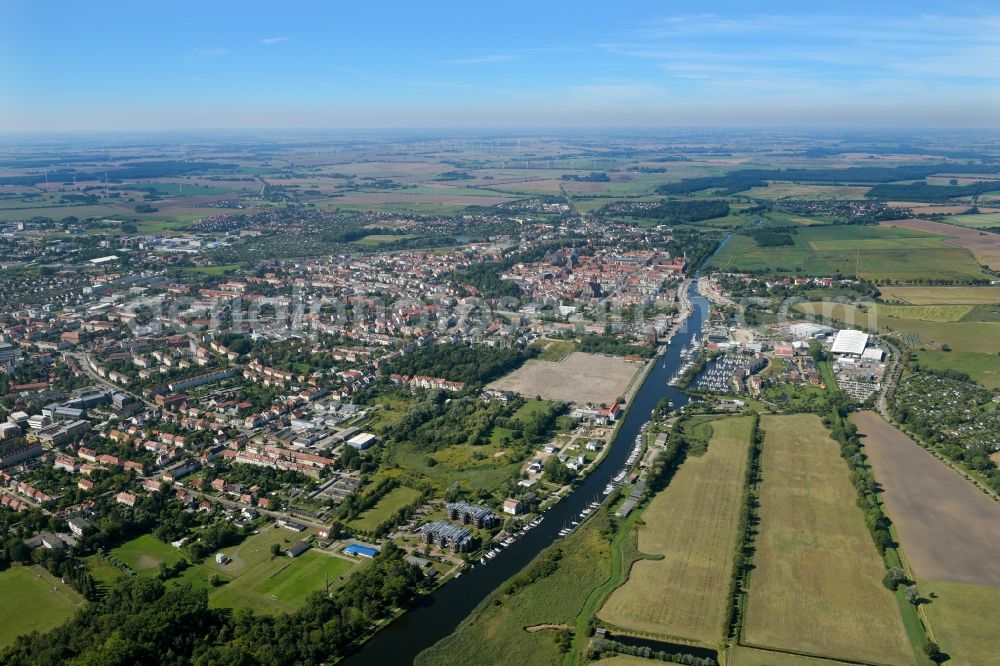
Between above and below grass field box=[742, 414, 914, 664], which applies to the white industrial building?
above

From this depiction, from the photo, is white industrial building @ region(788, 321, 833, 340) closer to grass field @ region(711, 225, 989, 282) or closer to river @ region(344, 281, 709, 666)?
grass field @ region(711, 225, 989, 282)

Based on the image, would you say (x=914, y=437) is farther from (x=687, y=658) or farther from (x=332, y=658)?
(x=332, y=658)

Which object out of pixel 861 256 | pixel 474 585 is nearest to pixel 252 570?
pixel 474 585

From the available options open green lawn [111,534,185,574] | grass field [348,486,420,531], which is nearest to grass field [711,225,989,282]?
grass field [348,486,420,531]

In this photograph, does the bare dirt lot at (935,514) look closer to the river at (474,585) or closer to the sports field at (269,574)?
the river at (474,585)

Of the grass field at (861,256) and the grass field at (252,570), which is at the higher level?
the grass field at (861,256)

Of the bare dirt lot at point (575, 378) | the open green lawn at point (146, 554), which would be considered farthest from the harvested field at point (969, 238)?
the open green lawn at point (146, 554)

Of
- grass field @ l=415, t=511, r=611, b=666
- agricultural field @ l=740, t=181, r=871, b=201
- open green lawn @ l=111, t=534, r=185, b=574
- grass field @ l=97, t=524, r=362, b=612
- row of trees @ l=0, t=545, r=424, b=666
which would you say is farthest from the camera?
agricultural field @ l=740, t=181, r=871, b=201
